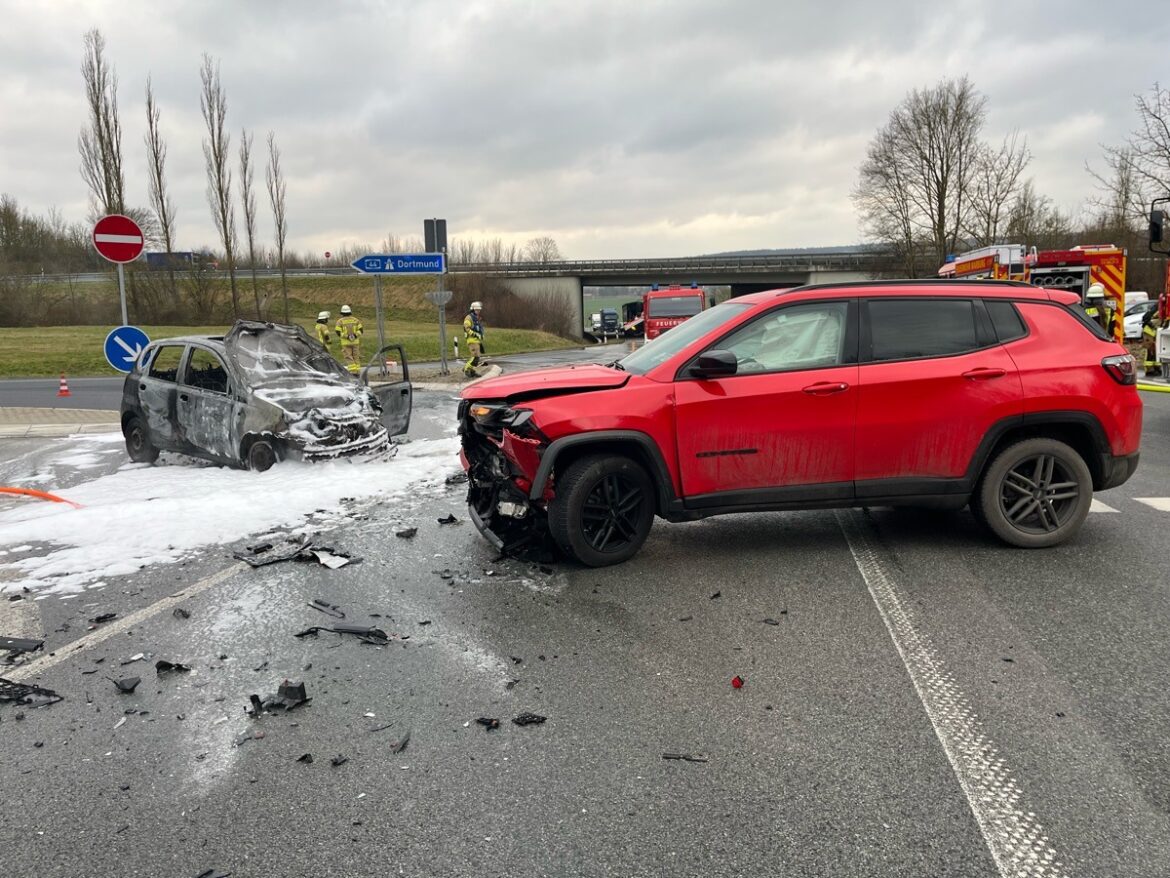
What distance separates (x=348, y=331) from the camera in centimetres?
1973

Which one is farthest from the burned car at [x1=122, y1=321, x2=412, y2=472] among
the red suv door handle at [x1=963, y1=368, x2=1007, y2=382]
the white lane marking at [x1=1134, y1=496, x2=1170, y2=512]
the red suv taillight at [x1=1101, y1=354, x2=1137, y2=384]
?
the white lane marking at [x1=1134, y1=496, x2=1170, y2=512]

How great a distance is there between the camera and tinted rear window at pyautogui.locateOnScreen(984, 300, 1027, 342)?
5.43 m

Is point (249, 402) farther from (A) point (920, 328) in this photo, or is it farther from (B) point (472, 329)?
(B) point (472, 329)

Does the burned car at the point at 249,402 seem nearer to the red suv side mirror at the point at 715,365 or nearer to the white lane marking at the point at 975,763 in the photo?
the red suv side mirror at the point at 715,365

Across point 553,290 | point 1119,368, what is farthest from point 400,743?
point 553,290

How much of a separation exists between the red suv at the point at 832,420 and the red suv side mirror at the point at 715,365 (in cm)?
1

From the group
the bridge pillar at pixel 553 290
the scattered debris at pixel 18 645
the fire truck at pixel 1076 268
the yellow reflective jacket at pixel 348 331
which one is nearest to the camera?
the scattered debris at pixel 18 645

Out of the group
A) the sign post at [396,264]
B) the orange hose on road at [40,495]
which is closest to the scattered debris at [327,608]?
the orange hose on road at [40,495]

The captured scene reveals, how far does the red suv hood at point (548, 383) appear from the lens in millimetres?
5188

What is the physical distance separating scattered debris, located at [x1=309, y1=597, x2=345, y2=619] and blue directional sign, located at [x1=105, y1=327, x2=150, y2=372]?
672 cm

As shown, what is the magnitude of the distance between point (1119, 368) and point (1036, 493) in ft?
3.29

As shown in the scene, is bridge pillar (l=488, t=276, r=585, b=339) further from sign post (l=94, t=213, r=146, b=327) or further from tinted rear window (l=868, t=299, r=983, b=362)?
tinted rear window (l=868, t=299, r=983, b=362)

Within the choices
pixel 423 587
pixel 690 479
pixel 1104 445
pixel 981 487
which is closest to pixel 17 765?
pixel 423 587

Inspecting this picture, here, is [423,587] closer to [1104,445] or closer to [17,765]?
[17,765]
